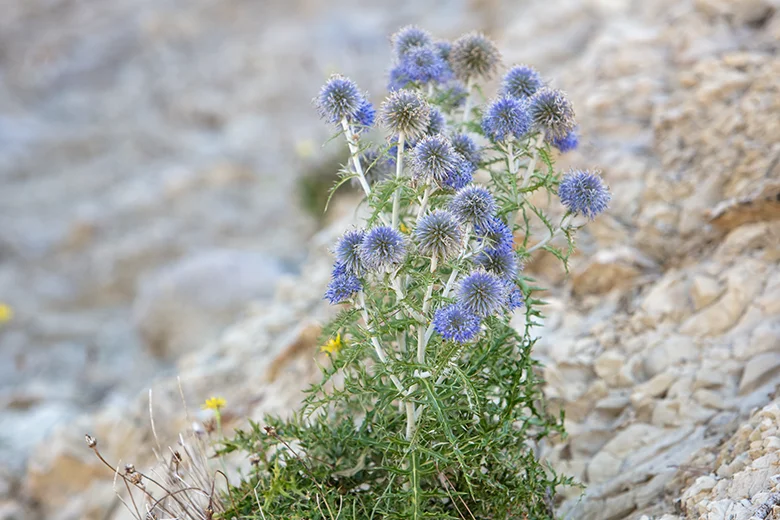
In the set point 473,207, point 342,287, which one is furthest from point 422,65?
point 342,287

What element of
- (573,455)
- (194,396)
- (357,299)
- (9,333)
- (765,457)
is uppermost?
(9,333)

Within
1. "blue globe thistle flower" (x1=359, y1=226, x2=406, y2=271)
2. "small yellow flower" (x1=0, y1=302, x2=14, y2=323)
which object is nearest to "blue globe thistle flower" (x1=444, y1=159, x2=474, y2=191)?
"blue globe thistle flower" (x1=359, y1=226, x2=406, y2=271)

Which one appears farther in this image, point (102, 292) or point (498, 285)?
point (102, 292)

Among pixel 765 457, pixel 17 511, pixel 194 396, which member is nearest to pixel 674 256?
pixel 765 457

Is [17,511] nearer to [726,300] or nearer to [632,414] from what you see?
[632,414]

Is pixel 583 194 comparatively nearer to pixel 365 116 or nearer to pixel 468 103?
pixel 468 103

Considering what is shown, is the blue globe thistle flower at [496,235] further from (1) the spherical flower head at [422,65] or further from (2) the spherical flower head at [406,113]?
(1) the spherical flower head at [422,65]
